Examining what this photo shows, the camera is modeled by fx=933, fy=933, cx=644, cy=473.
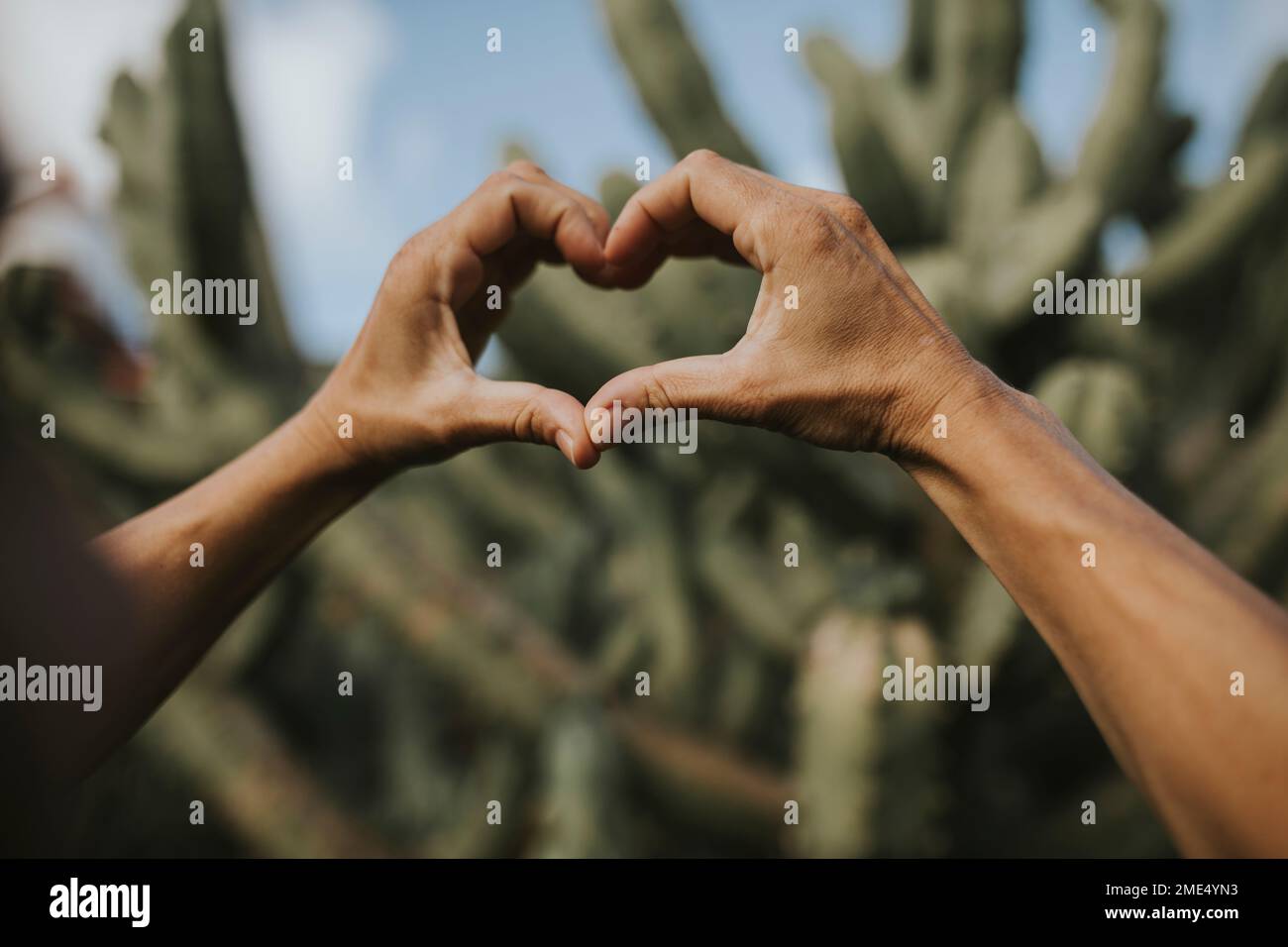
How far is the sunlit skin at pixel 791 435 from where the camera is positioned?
511 millimetres

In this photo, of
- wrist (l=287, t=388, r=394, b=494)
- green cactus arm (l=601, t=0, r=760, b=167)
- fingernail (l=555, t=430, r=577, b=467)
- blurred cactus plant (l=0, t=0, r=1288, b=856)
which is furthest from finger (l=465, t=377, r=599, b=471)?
green cactus arm (l=601, t=0, r=760, b=167)

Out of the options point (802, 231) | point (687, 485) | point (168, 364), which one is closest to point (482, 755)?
point (687, 485)

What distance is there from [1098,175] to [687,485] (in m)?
1.14

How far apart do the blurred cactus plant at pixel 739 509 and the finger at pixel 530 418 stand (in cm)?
79

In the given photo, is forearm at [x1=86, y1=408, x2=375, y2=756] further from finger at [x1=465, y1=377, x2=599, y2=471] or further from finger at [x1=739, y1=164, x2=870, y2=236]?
finger at [x1=739, y1=164, x2=870, y2=236]

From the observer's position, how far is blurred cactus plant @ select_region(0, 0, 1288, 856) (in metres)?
1.55

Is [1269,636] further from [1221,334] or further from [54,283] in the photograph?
[54,283]

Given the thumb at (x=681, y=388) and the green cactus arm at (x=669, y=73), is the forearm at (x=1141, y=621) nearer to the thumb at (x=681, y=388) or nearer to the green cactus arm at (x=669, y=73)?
the thumb at (x=681, y=388)

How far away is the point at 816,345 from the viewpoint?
655 millimetres

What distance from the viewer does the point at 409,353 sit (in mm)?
737

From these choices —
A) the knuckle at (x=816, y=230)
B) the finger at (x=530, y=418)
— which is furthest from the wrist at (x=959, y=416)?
the finger at (x=530, y=418)

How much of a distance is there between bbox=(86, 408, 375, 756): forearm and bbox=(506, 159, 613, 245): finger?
27cm

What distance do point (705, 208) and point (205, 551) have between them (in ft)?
1.55

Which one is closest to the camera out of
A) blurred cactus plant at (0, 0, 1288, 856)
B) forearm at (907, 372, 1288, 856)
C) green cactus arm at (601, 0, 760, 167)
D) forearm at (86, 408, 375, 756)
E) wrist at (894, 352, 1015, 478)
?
forearm at (907, 372, 1288, 856)
